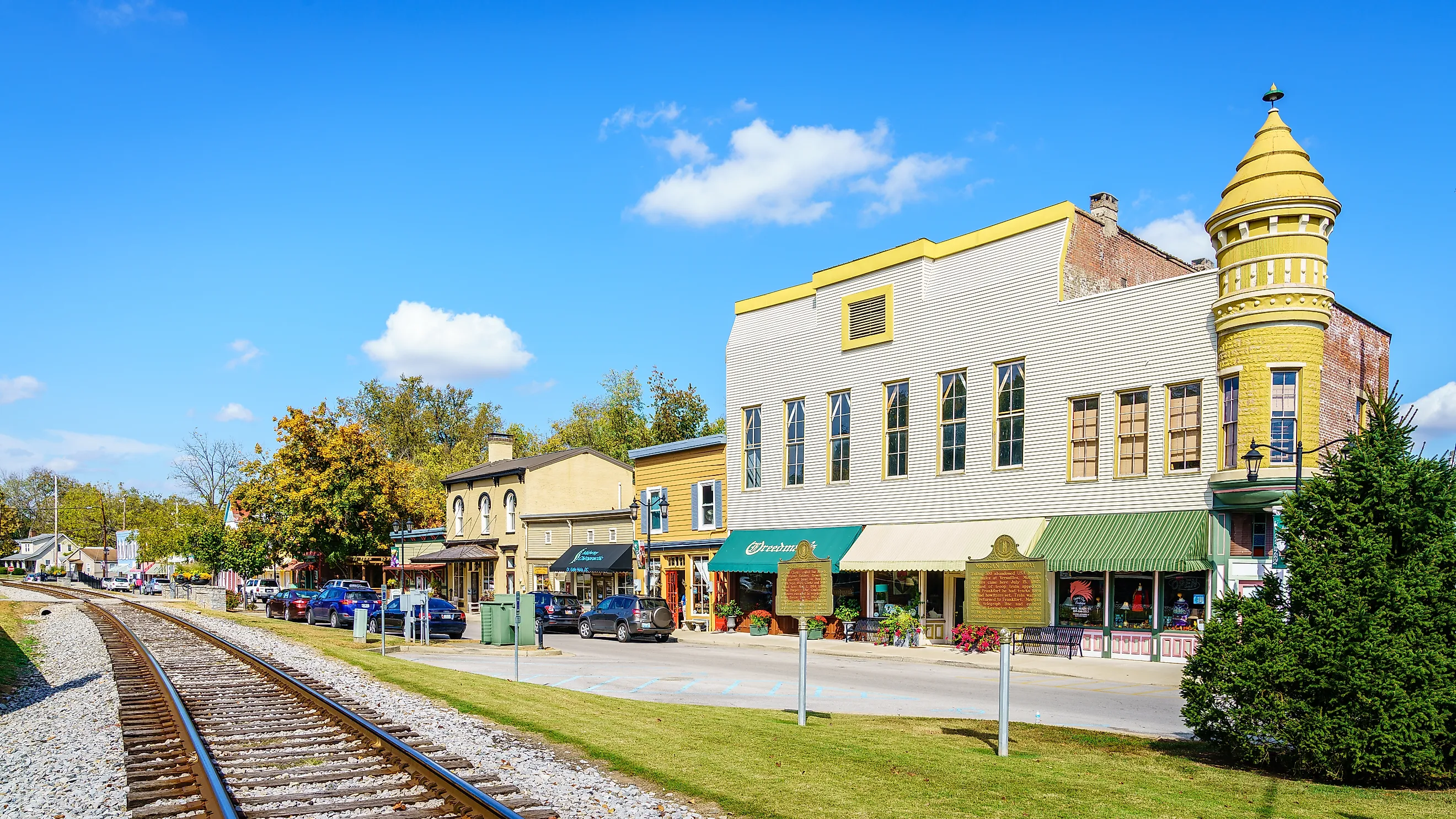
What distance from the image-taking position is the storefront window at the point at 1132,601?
26.4 metres

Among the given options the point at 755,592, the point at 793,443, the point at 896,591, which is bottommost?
the point at 755,592

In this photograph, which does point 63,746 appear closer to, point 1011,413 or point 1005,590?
point 1005,590

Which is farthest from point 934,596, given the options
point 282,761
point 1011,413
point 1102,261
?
point 282,761

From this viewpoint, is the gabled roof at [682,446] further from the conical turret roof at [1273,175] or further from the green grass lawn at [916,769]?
the green grass lawn at [916,769]

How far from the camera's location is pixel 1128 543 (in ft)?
84.9

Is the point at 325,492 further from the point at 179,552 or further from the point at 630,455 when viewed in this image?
the point at 179,552

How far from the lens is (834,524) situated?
34.7 m

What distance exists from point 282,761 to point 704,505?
98.4ft

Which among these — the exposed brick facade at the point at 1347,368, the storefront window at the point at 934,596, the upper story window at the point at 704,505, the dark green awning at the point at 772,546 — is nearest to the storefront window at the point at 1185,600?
the exposed brick facade at the point at 1347,368

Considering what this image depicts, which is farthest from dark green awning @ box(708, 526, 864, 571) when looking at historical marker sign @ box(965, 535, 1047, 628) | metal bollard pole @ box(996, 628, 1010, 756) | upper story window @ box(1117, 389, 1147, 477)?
metal bollard pole @ box(996, 628, 1010, 756)

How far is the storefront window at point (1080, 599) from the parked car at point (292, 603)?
27.5 metres

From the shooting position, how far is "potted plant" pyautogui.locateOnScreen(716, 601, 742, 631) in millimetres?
37188

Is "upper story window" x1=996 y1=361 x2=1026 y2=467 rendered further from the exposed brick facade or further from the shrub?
the exposed brick facade

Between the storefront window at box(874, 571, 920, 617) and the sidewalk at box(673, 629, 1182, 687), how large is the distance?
1.38 meters
